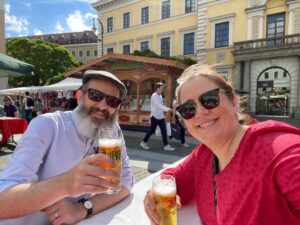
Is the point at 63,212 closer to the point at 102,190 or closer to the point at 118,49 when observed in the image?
the point at 102,190

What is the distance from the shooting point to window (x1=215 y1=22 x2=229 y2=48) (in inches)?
921

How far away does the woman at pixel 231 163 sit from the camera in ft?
3.57

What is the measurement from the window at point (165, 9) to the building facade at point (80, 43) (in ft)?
162

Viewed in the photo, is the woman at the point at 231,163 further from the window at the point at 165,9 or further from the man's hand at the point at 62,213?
the window at the point at 165,9

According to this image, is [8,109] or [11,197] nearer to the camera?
[11,197]

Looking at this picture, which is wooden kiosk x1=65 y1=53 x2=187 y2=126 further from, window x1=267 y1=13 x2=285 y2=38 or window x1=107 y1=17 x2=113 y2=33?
window x1=107 y1=17 x2=113 y2=33

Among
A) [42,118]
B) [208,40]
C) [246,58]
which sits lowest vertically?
[42,118]

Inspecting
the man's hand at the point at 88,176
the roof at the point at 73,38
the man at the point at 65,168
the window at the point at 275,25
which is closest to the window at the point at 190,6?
the window at the point at 275,25

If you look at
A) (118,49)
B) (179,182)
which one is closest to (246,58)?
(118,49)

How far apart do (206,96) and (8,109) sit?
32.6 feet

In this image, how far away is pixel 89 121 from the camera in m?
1.98

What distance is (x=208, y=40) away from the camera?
24391mm

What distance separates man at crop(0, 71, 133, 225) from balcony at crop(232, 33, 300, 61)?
19.9 m

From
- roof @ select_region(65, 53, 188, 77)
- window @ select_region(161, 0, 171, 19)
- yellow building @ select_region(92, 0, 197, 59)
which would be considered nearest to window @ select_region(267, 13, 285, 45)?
yellow building @ select_region(92, 0, 197, 59)
